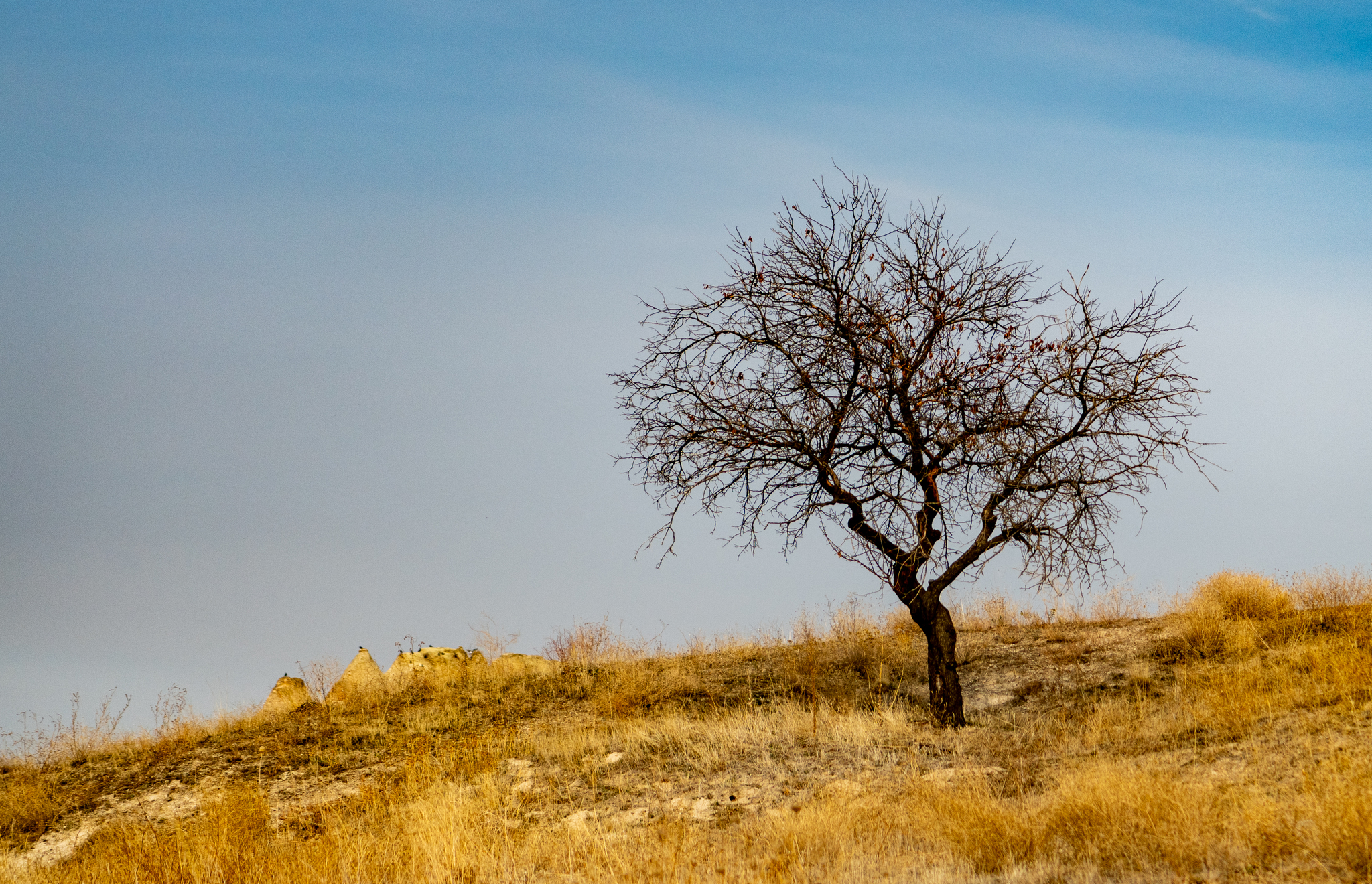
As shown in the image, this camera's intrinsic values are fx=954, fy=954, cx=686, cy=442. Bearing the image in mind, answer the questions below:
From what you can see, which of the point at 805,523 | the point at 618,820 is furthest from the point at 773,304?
the point at 618,820

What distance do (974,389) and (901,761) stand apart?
4.63 meters

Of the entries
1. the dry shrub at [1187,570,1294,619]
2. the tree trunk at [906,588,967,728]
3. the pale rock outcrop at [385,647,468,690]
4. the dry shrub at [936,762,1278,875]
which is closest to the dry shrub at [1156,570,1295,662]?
the dry shrub at [1187,570,1294,619]

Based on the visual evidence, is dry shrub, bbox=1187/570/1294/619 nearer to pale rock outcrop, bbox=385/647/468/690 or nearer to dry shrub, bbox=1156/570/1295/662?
dry shrub, bbox=1156/570/1295/662

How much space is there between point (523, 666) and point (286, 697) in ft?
13.3

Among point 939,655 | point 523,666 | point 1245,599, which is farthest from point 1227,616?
point 523,666

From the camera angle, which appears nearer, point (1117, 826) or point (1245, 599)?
point (1117, 826)

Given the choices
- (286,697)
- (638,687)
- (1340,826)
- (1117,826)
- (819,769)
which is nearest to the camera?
(1340,826)

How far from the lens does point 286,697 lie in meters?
16.5

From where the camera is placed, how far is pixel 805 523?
12.2m

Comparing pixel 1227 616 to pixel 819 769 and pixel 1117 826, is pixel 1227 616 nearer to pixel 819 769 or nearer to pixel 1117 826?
pixel 819 769

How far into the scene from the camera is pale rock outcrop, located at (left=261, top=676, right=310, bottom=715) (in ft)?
53.2

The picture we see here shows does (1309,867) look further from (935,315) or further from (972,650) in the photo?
(972,650)

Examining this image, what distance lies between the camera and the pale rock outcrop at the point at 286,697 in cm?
1620

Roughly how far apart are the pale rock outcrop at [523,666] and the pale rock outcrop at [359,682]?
6.65ft
